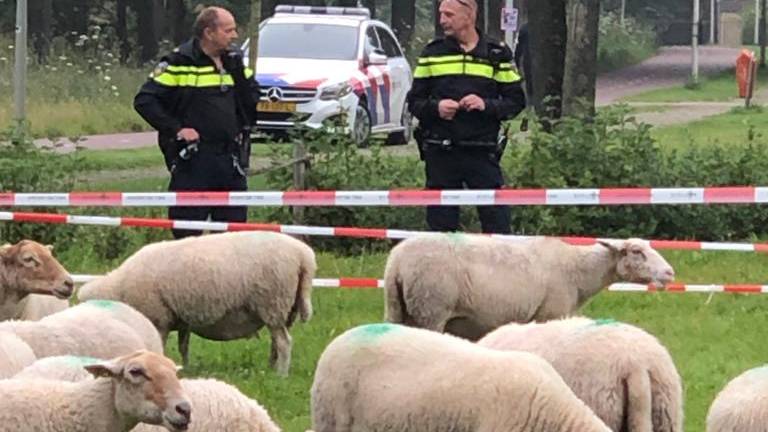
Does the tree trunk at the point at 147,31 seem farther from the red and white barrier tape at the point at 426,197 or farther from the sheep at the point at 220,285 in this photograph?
the sheep at the point at 220,285

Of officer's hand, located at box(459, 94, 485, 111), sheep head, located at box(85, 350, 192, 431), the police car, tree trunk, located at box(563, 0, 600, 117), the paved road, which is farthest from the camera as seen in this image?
the paved road

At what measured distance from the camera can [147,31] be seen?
46.0m

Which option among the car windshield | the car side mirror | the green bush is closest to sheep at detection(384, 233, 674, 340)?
the car windshield

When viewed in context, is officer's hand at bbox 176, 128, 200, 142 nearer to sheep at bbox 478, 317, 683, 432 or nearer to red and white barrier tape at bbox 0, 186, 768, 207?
red and white barrier tape at bbox 0, 186, 768, 207

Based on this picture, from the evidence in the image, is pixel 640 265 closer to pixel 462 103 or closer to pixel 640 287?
pixel 462 103

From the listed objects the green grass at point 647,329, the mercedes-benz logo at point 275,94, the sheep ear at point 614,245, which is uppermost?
the mercedes-benz logo at point 275,94

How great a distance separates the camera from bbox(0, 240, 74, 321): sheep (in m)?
8.63

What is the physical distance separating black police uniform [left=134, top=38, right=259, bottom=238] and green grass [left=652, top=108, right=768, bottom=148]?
41.6 feet

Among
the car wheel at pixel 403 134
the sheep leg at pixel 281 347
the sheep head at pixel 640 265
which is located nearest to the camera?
the sheep head at pixel 640 265

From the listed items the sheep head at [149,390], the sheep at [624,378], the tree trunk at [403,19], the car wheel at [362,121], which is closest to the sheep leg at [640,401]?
the sheep at [624,378]

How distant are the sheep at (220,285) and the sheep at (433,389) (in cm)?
246

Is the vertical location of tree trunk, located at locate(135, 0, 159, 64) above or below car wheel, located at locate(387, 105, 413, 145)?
above

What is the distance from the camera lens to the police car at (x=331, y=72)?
69.1 ft

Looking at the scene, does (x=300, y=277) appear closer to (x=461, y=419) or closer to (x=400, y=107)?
(x=461, y=419)
